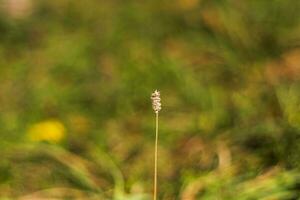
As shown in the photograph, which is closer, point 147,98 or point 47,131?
point 47,131

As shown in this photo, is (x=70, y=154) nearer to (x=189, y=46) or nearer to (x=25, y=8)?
(x=189, y=46)

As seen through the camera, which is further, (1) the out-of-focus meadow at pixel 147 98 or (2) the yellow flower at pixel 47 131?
(2) the yellow flower at pixel 47 131

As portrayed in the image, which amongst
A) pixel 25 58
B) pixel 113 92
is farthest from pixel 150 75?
pixel 25 58

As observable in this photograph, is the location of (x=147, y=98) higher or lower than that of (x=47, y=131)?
higher

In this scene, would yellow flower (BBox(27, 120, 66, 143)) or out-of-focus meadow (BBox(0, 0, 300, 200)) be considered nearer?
out-of-focus meadow (BBox(0, 0, 300, 200))
